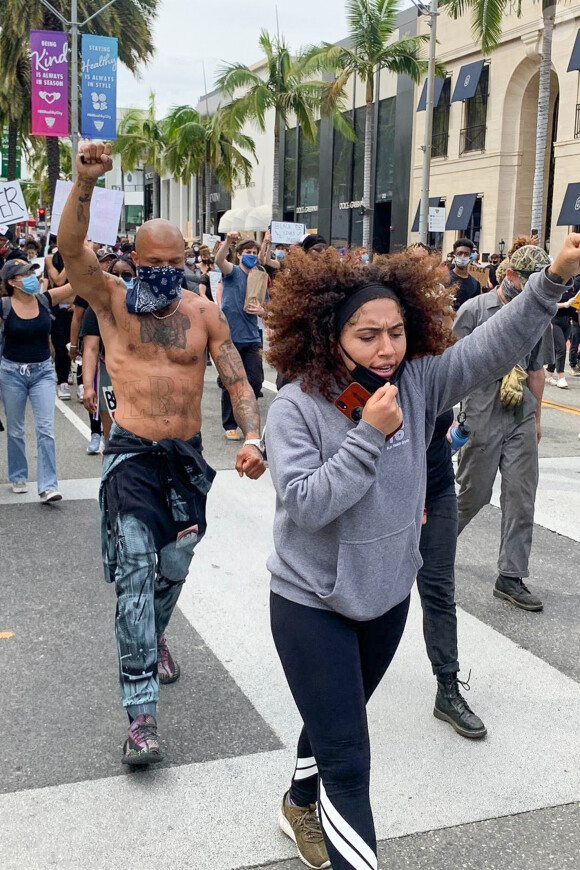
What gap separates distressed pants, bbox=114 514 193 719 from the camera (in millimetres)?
3631

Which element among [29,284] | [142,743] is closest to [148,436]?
[142,743]

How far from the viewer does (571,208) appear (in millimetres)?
27828

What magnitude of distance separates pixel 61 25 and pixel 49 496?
26945 millimetres

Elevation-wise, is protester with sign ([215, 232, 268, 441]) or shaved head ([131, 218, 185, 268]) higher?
shaved head ([131, 218, 185, 268])

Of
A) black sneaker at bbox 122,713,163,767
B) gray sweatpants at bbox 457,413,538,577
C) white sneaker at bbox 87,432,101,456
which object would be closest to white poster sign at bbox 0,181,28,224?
white sneaker at bbox 87,432,101,456

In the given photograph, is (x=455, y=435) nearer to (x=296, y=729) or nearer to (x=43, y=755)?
(x=296, y=729)

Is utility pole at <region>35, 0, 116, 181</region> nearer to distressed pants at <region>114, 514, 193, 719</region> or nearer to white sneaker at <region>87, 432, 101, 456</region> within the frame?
white sneaker at <region>87, 432, 101, 456</region>

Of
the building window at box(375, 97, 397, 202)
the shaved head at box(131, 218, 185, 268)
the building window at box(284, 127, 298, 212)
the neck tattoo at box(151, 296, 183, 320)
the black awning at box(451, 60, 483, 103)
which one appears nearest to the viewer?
the shaved head at box(131, 218, 185, 268)

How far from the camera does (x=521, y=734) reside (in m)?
3.91

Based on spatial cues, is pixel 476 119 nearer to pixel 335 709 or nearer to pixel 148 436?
pixel 148 436

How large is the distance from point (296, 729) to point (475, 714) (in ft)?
2.40

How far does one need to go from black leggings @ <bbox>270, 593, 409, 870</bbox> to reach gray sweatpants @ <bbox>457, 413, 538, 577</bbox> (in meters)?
2.81

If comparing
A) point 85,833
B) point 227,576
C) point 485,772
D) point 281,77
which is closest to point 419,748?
point 485,772

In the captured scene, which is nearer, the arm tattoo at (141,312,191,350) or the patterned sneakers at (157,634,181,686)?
the arm tattoo at (141,312,191,350)
